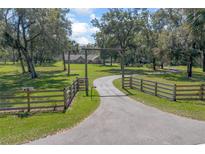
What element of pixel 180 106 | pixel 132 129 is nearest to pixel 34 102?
pixel 132 129

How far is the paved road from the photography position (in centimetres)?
789

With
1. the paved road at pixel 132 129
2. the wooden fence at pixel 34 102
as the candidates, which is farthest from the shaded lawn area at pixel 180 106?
the wooden fence at pixel 34 102

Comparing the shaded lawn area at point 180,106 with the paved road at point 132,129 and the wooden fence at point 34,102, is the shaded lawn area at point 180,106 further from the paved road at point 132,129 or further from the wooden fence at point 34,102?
the wooden fence at point 34,102

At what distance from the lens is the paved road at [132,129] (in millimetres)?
7895

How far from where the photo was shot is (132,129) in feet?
29.9

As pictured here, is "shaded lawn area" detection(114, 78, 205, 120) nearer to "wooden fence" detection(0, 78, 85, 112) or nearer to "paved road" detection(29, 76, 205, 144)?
"paved road" detection(29, 76, 205, 144)

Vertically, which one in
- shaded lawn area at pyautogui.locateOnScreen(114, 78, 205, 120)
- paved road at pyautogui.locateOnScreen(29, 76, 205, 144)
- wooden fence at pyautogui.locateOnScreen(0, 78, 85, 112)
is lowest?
shaded lawn area at pyautogui.locateOnScreen(114, 78, 205, 120)

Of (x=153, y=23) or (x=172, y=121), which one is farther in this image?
(x=153, y=23)

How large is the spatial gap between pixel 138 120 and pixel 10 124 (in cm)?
503

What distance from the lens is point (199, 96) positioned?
51.5ft

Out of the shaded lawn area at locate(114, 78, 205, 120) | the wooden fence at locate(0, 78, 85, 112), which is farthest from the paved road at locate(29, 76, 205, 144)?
the wooden fence at locate(0, 78, 85, 112)
